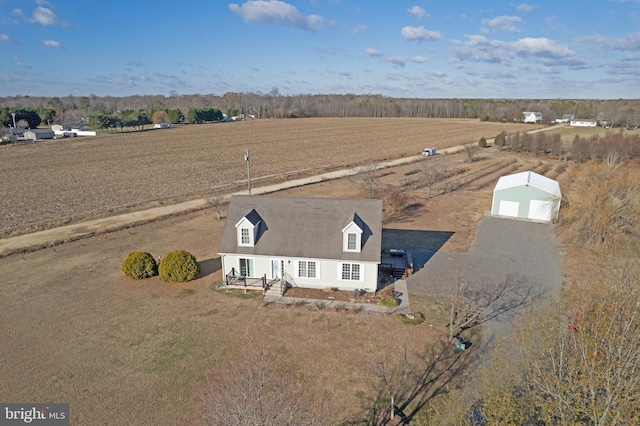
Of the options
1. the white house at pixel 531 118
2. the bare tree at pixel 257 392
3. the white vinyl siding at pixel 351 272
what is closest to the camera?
the bare tree at pixel 257 392

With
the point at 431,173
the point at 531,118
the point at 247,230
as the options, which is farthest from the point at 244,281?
the point at 531,118

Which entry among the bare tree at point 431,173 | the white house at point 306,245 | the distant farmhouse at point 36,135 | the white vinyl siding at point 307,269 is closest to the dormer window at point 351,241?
the white house at point 306,245

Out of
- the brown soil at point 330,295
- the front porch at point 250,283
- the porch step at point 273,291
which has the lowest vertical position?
the brown soil at point 330,295

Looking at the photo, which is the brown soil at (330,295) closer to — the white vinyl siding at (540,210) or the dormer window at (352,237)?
the dormer window at (352,237)

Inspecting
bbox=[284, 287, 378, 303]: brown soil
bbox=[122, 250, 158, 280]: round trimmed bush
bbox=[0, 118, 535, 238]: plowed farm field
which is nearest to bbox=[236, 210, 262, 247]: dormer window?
bbox=[284, 287, 378, 303]: brown soil

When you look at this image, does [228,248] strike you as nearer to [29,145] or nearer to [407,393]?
[407,393]

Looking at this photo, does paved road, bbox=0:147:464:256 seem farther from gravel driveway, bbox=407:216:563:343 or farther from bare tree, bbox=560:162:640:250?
bare tree, bbox=560:162:640:250

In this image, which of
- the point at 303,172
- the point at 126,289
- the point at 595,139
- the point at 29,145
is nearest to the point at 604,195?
the point at 126,289
